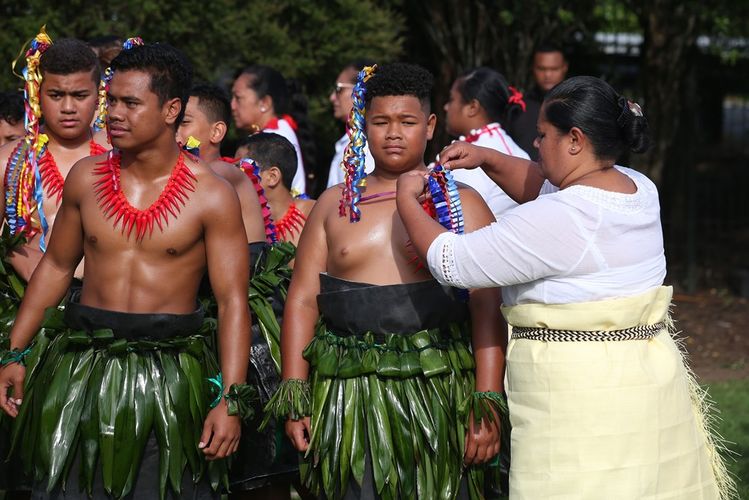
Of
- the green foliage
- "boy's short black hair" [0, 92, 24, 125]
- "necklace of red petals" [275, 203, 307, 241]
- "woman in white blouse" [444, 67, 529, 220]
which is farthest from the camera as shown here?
the green foliage

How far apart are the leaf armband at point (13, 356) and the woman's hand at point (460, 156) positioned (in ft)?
5.71

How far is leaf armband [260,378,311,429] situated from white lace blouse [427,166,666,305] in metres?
0.72

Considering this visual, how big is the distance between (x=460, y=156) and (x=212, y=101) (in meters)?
2.30

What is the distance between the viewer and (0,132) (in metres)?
6.54

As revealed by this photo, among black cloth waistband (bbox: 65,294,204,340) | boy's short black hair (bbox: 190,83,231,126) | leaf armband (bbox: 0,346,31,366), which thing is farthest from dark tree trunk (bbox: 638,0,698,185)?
leaf armband (bbox: 0,346,31,366)

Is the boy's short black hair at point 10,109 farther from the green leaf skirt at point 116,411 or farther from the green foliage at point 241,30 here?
the green leaf skirt at point 116,411

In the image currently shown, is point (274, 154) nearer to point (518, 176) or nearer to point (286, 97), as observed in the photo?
point (286, 97)

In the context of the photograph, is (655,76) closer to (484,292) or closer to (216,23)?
(216,23)

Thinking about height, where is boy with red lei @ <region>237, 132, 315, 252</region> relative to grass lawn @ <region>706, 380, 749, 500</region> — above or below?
above

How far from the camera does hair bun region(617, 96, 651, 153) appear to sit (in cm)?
390

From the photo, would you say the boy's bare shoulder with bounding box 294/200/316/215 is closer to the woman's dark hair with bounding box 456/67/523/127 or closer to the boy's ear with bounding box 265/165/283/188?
the boy's ear with bounding box 265/165/283/188

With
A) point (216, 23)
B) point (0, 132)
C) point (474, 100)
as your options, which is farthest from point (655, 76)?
point (0, 132)

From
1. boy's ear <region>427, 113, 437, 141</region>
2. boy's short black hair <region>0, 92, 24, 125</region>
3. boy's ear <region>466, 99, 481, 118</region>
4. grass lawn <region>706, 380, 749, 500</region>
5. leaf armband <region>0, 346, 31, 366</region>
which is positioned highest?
boy's ear <region>427, 113, 437, 141</region>

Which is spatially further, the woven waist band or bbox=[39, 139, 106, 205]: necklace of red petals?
bbox=[39, 139, 106, 205]: necklace of red petals
